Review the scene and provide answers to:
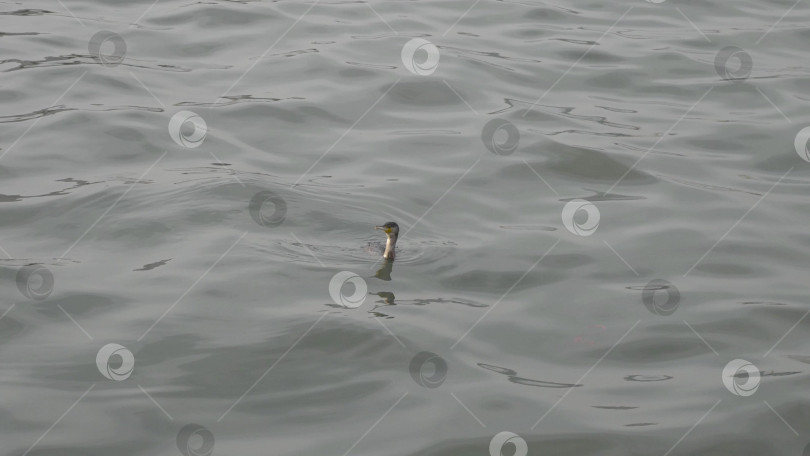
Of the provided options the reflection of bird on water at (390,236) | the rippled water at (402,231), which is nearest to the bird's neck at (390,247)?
the reflection of bird on water at (390,236)

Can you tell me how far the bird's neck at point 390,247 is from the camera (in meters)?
8.37

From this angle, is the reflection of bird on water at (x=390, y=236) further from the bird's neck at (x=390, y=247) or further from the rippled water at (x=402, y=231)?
the rippled water at (x=402, y=231)

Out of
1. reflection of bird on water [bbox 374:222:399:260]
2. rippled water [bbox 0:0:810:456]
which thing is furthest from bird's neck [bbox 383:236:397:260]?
rippled water [bbox 0:0:810:456]

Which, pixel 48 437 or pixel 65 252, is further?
pixel 65 252

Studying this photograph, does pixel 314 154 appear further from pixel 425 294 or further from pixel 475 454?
pixel 475 454

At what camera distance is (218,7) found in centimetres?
1377

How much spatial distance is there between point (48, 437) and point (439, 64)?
A: 734 cm

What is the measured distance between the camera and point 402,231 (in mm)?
9023

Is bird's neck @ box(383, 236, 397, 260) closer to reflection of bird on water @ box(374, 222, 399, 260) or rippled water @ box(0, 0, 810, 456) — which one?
reflection of bird on water @ box(374, 222, 399, 260)

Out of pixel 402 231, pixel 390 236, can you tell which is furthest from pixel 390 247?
pixel 402 231

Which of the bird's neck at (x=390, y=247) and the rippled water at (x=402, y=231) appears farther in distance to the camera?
the bird's neck at (x=390, y=247)

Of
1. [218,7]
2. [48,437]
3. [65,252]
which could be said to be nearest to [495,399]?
[48,437]

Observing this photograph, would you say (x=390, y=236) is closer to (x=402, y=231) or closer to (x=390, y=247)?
(x=390, y=247)

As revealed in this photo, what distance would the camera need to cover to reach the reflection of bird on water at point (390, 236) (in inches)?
326
